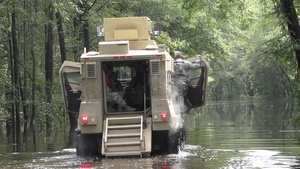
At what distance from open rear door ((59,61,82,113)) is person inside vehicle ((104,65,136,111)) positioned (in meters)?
1.19

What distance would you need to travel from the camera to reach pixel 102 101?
49.2 ft

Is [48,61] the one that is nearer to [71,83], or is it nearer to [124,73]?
[71,83]

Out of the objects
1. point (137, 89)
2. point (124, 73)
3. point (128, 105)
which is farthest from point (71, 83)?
point (137, 89)

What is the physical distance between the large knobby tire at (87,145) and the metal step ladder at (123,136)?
0.71 metres

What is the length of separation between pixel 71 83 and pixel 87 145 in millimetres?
2116

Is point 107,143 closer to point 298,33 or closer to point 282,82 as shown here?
point 298,33

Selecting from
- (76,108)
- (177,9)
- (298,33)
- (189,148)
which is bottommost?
(189,148)

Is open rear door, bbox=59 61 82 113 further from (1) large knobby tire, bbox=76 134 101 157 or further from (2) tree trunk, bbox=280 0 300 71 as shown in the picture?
(2) tree trunk, bbox=280 0 300 71

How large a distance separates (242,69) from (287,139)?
6199 centimetres

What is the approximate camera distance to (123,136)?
14.5 meters

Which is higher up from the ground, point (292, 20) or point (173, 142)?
point (292, 20)

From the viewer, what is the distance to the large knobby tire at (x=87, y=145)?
15242 millimetres

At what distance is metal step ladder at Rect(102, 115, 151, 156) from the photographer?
14305mm

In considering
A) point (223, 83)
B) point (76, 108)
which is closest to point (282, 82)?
point (223, 83)
